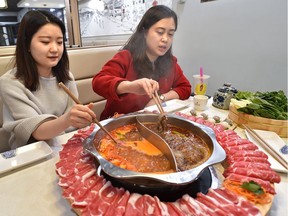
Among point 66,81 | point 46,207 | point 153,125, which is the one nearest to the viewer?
point 46,207

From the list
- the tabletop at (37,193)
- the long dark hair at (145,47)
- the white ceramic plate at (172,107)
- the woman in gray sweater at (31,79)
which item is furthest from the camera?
the long dark hair at (145,47)

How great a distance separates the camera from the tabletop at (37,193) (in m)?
0.87

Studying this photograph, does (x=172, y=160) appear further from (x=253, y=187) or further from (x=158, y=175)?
(x=253, y=187)

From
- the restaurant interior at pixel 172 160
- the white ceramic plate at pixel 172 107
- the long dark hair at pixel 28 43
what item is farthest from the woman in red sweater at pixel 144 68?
the long dark hair at pixel 28 43

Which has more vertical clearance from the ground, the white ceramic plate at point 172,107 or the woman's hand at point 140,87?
the woman's hand at point 140,87

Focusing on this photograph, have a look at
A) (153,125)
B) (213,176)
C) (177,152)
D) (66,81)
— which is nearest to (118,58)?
(66,81)

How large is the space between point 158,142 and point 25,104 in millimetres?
1050

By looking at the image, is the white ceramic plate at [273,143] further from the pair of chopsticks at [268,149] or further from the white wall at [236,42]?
the white wall at [236,42]

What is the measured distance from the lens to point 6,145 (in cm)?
219

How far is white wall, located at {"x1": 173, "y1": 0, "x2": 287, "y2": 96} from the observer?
9.79 feet

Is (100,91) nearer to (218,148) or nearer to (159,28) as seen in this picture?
(159,28)

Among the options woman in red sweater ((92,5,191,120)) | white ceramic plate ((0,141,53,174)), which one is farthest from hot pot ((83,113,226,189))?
woman in red sweater ((92,5,191,120))

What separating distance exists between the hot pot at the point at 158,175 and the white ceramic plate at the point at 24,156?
0.36 meters

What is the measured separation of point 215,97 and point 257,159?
1.06 m
